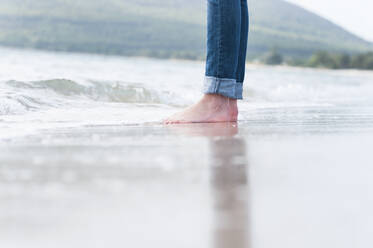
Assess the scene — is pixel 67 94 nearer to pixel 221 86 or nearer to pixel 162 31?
pixel 221 86

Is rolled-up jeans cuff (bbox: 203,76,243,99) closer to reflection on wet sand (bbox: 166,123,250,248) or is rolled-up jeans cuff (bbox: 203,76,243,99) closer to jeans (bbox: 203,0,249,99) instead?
jeans (bbox: 203,0,249,99)

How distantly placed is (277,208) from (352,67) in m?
16.5

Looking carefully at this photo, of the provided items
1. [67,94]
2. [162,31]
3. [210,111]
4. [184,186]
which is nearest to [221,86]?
[210,111]

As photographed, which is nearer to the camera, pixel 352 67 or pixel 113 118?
pixel 113 118

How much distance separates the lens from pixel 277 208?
677 millimetres

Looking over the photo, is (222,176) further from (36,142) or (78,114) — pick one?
(78,114)

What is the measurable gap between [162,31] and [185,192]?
100ft

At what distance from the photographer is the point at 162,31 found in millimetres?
30859

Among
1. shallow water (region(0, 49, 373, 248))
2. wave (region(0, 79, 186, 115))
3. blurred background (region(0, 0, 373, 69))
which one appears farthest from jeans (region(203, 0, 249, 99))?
blurred background (region(0, 0, 373, 69))

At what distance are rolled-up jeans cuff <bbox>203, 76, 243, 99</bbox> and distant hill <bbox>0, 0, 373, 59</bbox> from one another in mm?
20717

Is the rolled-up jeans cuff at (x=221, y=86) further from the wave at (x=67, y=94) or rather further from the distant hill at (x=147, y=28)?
the distant hill at (x=147, y=28)

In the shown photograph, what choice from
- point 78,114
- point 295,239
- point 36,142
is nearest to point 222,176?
point 295,239

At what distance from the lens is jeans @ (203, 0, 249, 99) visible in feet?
5.63

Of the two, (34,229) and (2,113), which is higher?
(2,113)
